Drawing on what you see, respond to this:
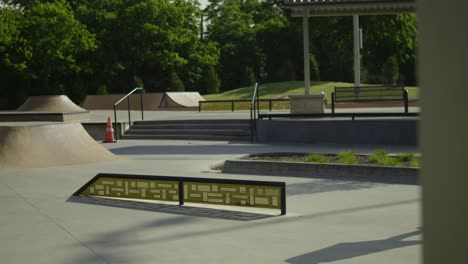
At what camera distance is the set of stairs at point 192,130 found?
22.8 metres

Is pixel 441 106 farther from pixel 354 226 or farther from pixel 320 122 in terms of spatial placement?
pixel 320 122

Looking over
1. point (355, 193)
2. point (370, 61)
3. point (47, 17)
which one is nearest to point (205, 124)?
point (355, 193)

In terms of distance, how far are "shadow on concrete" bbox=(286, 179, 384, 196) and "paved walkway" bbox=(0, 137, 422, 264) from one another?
0.05 feet

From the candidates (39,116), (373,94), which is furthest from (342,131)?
(39,116)

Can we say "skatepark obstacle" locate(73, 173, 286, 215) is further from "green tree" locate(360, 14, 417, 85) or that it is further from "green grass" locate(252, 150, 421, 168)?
"green tree" locate(360, 14, 417, 85)

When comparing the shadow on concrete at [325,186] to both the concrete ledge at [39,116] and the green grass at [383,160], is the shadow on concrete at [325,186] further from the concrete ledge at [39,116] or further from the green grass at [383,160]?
the concrete ledge at [39,116]

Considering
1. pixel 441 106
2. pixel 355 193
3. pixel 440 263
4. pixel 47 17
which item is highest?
pixel 47 17

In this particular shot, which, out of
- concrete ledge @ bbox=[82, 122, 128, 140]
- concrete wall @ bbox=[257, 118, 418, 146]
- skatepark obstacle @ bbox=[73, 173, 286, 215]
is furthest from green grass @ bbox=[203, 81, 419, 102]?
skatepark obstacle @ bbox=[73, 173, 286, 215]

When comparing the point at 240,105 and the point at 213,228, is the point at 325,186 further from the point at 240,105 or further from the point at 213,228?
the point at 240,105

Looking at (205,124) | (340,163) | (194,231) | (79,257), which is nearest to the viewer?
(79,257)

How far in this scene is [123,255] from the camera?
6.80 meters

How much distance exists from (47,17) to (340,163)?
144 feet

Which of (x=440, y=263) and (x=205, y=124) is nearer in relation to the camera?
(x=440, y=263)

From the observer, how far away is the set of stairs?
22.8m
